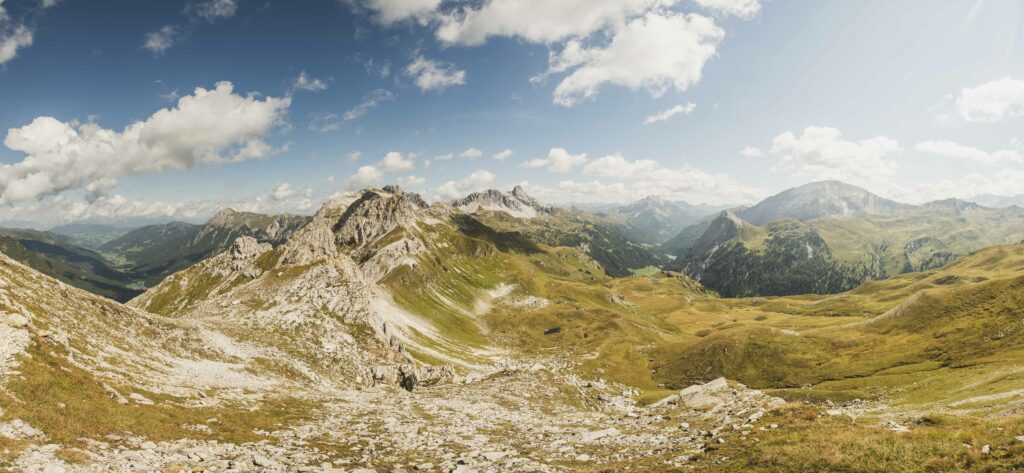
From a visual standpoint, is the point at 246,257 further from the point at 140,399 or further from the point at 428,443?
the point at 428,443

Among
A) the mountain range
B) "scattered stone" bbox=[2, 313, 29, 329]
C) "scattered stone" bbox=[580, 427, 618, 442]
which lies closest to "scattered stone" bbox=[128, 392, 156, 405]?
the mountain range

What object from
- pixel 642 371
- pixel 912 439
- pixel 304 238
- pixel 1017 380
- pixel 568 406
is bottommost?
pixel 642 371

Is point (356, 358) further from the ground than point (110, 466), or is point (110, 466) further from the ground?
point (110, 466)

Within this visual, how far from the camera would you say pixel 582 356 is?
5217 inches

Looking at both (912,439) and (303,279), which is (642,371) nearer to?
(303,279)

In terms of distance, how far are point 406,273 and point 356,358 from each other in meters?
128

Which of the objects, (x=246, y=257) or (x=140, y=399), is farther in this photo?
(x=246, y=257)

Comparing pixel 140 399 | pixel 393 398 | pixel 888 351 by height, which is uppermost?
pixel 140 399

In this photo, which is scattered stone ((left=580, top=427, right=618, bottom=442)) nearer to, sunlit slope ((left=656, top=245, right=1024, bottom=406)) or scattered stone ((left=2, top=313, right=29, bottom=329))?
scattered stone ((left=2, top=313, right=29, bottom=329))

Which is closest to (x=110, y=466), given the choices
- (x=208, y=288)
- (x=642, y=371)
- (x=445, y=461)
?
(x=445, y=461)

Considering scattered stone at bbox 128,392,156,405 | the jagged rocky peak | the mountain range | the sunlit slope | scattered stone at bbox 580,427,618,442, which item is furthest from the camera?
the jagged rocky peak

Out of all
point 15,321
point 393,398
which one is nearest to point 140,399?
point 15,321

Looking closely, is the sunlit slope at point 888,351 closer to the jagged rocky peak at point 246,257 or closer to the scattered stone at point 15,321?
the scattered stone at point 15,321

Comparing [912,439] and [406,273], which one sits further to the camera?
[406,273]
